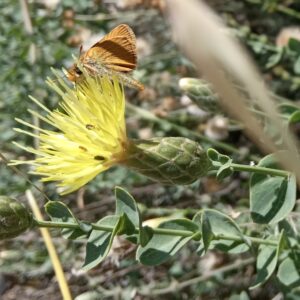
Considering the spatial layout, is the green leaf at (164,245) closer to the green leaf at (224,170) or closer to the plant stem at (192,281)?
the green leaf at (224,170)

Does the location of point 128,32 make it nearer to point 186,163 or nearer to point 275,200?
point 186,163

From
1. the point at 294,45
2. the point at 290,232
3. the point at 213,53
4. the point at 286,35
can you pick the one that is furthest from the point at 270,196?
the point at 286,35

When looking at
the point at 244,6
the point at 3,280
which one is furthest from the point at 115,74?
the point at 244,6

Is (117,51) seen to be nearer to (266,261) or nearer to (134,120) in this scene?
(266,261)

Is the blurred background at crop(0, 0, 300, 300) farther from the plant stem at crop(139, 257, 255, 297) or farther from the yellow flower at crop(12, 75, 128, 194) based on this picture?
the yellow flower at crop(12, 75, 128, 194)

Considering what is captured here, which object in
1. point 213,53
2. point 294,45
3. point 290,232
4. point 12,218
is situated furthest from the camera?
point 294,45

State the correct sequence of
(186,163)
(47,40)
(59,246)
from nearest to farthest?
(186,163) → (59,246) → (47,40)
